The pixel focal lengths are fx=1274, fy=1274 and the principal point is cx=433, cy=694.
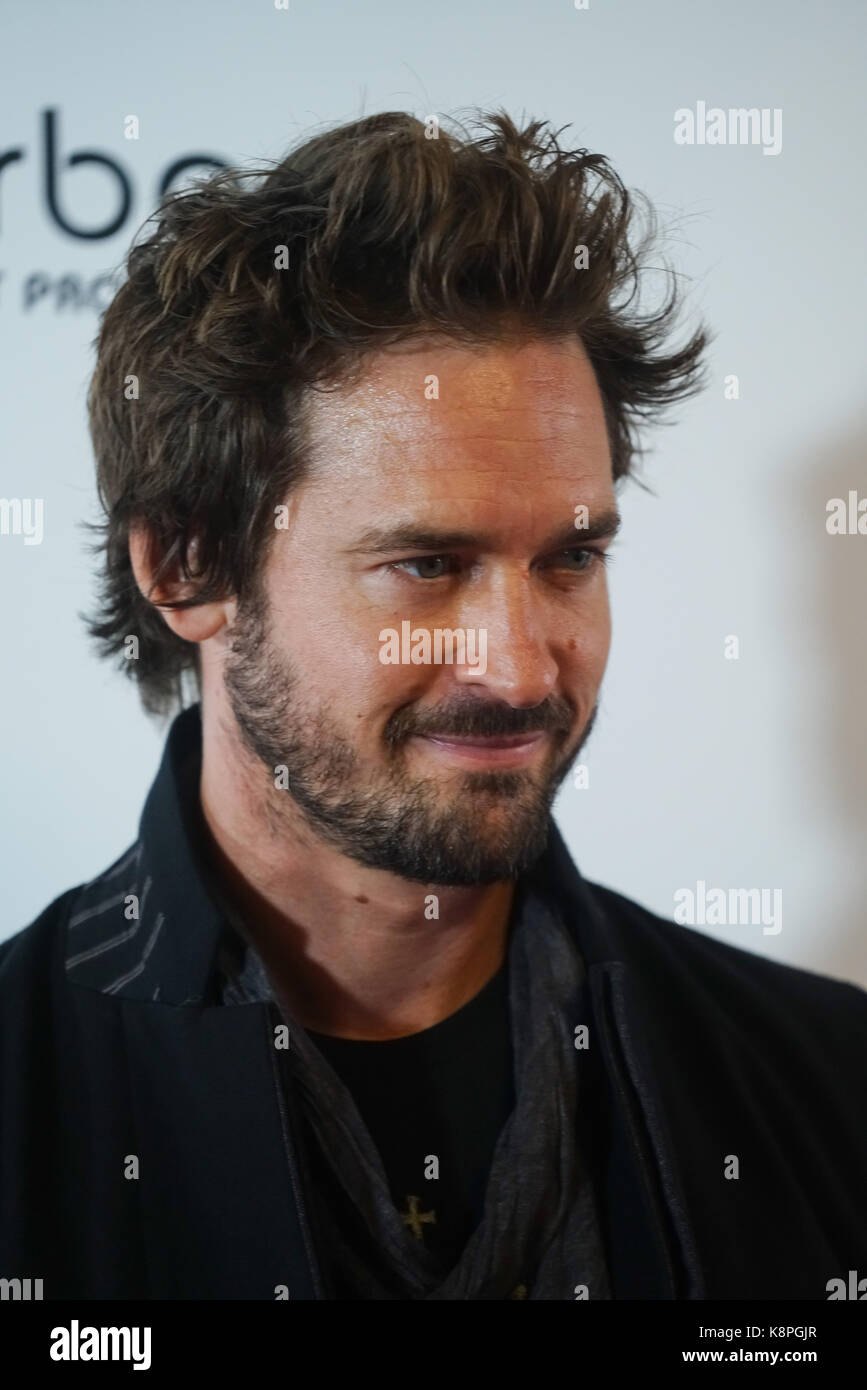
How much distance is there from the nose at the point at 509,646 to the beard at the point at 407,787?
28 mm

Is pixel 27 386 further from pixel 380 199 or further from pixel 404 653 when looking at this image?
pixel 404 653

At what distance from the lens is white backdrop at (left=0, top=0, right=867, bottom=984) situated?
1.50 m

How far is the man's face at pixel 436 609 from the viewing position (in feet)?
4.04

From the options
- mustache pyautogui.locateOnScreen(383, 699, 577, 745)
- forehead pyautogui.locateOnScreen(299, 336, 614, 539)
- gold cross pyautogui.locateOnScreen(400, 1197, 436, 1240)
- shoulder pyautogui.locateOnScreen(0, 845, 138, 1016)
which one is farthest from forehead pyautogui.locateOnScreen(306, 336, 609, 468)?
gold cross pyautogui.locateOnScreen(400, 1197, 436, 1240)

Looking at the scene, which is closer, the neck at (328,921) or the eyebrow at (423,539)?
the eyebrow at (423,539)

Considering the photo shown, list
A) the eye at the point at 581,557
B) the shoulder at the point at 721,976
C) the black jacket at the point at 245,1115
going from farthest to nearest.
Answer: the shoulder at the point at 721,976, the eye at the point at 581,557, the black jacket at the point at 245,1115

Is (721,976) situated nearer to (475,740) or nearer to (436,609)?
(475,740)

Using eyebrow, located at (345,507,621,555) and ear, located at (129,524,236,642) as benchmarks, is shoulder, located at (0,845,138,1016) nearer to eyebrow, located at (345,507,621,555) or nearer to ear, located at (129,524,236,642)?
ear, located at (129,524,236,642)

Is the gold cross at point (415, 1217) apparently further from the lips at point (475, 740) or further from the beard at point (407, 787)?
the lips at point (475, 740)

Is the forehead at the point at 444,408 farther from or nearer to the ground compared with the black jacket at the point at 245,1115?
farther from the ground

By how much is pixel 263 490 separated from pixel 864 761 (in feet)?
2.74

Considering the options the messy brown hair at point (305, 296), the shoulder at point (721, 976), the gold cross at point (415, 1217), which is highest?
the messy brown hair at point (305, 296)

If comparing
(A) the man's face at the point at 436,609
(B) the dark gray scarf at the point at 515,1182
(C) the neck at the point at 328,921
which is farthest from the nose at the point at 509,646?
(B) the dark gray scarf at the point at 515,1182

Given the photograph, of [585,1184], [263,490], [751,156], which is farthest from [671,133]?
[585,1184]
